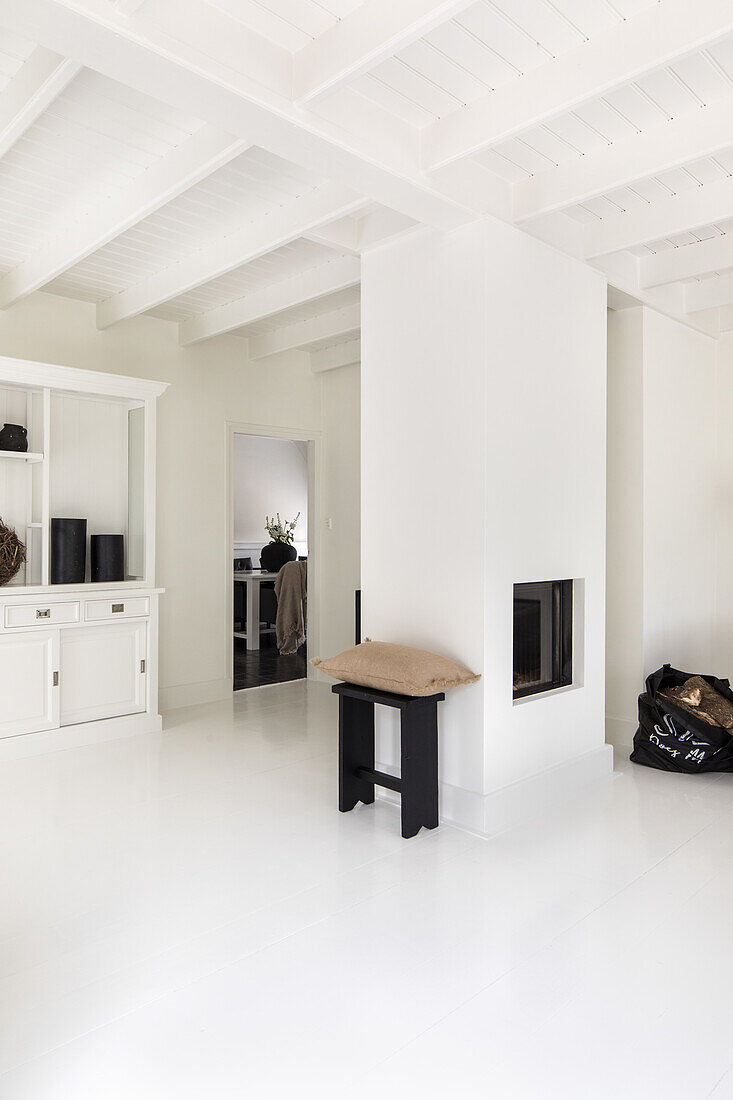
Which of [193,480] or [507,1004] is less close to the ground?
[193,480]

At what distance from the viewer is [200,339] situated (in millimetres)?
5211

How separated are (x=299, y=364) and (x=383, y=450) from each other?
2898 millimetres

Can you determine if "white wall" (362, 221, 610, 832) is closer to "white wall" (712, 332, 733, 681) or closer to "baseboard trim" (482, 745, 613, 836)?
"baseboard trim" (482, 745, 613, 836)

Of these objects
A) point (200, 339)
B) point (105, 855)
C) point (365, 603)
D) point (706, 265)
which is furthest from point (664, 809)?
point (200, 339)

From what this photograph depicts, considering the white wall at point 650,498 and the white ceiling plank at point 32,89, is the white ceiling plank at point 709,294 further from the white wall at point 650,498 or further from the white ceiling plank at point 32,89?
the white ceiling plank at point 32,89

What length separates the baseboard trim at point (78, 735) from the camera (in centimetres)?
414

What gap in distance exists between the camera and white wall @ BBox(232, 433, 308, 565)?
905 centimetres

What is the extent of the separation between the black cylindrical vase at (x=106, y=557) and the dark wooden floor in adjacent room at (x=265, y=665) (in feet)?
5.59

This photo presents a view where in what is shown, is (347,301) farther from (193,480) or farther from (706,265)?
(706,265)

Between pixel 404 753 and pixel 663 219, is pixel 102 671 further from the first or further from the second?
pixel 663 219

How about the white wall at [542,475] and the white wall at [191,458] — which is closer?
the white wall at [542,475]

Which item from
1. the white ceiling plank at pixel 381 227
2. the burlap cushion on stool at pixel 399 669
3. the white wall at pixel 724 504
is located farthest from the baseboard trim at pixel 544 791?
the white ceiling plank at pixel 381 227

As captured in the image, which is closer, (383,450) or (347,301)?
(383,450)

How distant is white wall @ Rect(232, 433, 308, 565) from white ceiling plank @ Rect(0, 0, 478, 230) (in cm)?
618
